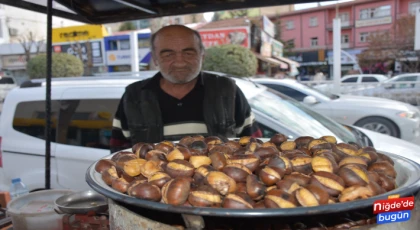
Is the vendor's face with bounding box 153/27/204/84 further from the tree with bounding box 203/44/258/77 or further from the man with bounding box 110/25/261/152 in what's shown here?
the tree with bounding box 203/44/258/77

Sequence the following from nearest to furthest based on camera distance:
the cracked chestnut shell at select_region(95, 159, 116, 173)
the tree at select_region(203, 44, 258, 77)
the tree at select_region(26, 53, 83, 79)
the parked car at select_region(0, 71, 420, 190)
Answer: the cracked chestnut shell at select_region(95, 159, 116, 173), the parked car at select_region(0, 71, 420, 190), the tree at select_region(203, 44, 258, 77), the tree at select_region(26, 53, 83, 79)

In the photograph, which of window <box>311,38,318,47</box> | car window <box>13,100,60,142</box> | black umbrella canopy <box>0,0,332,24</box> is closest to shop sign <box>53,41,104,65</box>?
car window <box>13,100,60,142</box>

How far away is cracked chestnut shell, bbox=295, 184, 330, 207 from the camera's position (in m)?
0.99

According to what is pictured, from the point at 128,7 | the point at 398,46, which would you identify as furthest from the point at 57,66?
the point at 398,46

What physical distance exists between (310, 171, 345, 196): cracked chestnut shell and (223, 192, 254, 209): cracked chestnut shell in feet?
0.72

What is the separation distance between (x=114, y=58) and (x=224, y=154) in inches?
981

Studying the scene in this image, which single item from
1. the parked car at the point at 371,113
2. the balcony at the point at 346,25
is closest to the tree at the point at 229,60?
the parked car at the point at 371,113

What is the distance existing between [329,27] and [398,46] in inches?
592

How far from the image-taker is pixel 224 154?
1351 millimetres

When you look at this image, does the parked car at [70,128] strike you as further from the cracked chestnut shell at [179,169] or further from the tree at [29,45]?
the tree at [29,45]

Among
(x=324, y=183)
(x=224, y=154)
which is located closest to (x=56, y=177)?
(x=224, y=154)

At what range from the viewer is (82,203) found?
192 centimetres

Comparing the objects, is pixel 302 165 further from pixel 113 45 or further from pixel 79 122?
pixel 113 45

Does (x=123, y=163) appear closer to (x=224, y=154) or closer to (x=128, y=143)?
(x=224, y=154)
